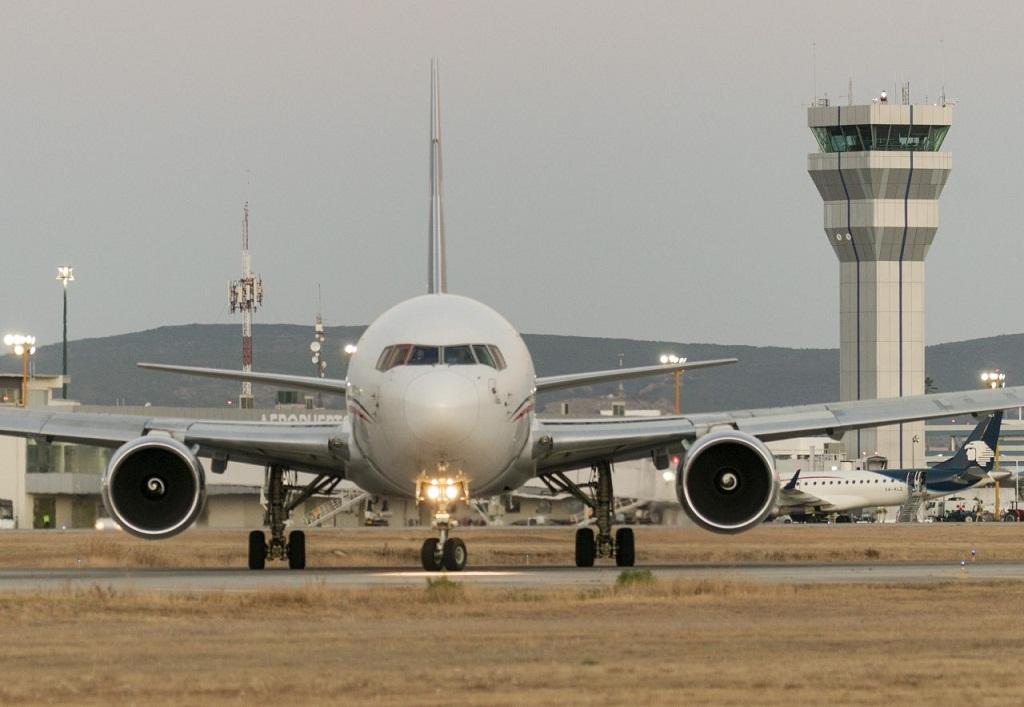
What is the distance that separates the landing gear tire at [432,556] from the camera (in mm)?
32375

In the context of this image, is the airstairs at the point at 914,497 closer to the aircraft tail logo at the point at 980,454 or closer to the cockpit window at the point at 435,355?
the aircraft tail logo at the point at 980,454

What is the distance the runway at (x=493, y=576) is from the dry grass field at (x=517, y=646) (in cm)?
226

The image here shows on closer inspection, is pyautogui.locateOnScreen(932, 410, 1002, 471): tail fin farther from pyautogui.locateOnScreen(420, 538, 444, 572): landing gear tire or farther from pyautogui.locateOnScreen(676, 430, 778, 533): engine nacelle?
pyautogui.locateOnScreen(420, 538, 444, 572): landing gear tire

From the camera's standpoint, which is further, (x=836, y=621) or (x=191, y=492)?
(x=191, y=492)

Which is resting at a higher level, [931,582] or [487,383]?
[487,383]

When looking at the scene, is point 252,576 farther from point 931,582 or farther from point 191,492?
point 931,582

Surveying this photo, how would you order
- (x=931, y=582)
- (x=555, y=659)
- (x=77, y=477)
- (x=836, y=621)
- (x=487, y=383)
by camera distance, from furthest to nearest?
(x=77, y=477) → (x=487, y=383) → (x=931, y=582) → (x=836, y=621) → (x=555, y=659)

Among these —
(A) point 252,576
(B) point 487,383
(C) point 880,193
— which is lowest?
Answer: (A) point 252,576

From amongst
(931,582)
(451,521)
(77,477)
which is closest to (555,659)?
(931,582)

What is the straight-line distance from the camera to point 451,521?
32.4 m

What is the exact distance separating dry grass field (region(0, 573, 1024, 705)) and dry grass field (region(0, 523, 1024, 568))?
674 inches

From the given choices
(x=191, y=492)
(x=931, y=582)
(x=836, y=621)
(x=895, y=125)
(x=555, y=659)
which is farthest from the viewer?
(x=895, y=125)

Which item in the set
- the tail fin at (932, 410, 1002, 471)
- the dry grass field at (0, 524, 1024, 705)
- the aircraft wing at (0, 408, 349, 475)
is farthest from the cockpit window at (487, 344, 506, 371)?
→ the tail fin at (932, 410, 1002, 471)

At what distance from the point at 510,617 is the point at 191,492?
11811 mm
